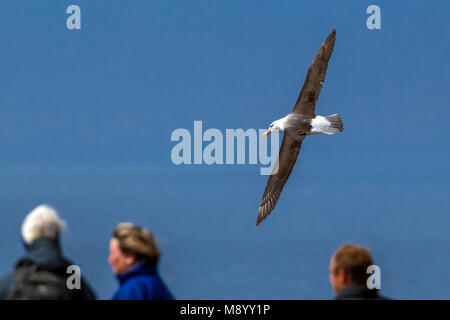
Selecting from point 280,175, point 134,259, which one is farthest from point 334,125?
point 134,259

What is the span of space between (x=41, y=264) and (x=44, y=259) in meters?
0.04

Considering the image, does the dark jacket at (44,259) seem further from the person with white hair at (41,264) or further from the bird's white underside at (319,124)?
the bird's white underside at (319,124)

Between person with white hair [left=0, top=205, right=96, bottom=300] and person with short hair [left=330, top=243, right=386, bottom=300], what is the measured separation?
1.92m

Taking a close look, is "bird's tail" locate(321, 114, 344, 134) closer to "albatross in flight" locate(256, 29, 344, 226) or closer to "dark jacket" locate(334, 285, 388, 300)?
"albatross in flight" locate(256, 29, 344, 226)

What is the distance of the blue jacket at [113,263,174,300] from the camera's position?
18.5ft

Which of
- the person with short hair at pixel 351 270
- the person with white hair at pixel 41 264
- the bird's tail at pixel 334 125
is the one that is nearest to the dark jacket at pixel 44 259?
the person with white hair at pixel 41 264

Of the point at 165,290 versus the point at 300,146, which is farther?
the point at 300,146

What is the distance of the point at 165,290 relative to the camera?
5762mm

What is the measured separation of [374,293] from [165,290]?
4.79 feet

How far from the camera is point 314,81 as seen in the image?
1452cm

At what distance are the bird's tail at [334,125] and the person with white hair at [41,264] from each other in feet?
29.5
